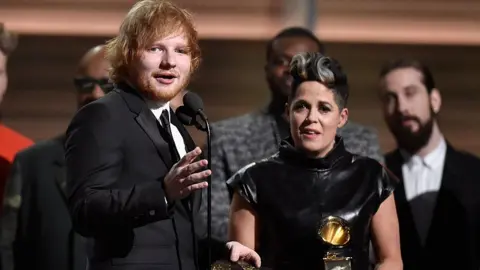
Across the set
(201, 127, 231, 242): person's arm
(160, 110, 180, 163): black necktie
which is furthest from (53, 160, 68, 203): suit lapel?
(160, 110, 180, 163): black necktie

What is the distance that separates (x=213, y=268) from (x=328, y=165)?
48 centimetres

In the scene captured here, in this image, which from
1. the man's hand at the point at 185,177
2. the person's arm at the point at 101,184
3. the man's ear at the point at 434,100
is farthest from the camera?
the man's ear at the point at 434,100

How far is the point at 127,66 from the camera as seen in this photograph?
2.88 metres

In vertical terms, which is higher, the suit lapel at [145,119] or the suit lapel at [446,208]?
the suit lapel at [145,119]

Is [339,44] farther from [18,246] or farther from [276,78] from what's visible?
[18,246]

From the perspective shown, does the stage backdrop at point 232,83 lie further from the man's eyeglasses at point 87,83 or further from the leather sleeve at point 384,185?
the leather sleeve at point 384,185

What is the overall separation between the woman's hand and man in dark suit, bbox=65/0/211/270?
90 mm

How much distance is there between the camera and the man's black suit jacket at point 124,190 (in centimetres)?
270

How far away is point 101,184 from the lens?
273 cm

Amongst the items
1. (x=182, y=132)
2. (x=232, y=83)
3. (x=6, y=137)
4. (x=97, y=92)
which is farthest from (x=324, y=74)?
(x=232, y=83)

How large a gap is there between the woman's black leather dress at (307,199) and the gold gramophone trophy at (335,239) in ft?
0.09

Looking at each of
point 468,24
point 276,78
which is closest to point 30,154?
point 276,78

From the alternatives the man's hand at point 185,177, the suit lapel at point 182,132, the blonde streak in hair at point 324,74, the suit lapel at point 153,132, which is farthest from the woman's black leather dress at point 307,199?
the man's hand at point 185,177

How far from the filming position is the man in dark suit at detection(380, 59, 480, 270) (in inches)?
165
